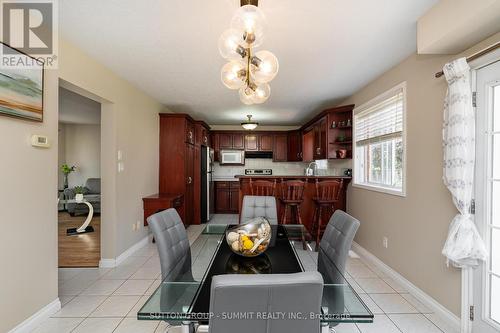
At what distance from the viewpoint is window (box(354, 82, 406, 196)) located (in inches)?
110

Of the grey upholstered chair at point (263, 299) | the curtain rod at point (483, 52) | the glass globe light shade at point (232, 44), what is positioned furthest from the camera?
the curtain rod at point (483, 52)

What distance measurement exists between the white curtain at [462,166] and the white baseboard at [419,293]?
19.7 inches

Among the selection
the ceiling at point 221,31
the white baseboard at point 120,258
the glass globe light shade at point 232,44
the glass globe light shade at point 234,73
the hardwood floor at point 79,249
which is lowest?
the hardwood floor at point 79,249

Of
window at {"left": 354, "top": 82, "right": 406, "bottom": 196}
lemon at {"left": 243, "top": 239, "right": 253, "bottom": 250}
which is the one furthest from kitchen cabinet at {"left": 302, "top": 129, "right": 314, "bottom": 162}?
lemon at {"left": 243, "top": 239, "right": 253, "bottom": 250}

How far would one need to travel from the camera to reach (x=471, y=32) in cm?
166

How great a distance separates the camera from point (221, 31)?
214cm

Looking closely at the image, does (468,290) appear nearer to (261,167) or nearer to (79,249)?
(79,249)

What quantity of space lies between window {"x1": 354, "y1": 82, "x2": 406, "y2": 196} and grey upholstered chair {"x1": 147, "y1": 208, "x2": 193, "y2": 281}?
233cm

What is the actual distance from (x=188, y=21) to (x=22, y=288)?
2436 millimetres

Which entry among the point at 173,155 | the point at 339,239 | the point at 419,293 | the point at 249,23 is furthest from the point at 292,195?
the point at 249,23

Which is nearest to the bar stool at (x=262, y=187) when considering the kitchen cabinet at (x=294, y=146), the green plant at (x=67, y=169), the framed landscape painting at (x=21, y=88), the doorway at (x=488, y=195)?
the doorway at (x=488, y=195)

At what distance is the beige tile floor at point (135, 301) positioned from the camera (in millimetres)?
1925

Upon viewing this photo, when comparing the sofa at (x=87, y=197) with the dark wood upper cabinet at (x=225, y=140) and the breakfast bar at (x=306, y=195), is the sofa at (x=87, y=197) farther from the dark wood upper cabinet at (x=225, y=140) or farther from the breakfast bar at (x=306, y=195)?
the breakfast bar at (x=306, y=195)

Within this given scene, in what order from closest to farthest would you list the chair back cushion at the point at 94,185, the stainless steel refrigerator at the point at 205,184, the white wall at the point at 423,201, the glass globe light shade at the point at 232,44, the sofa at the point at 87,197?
the glass globe light shade at the point at 232,44 < the white wall at the point at 423,201 < the stainless steel refrigerator at the point at 205,184 < the sofa at the point at 87,197 < the chair back cushion at the point at 94,185
